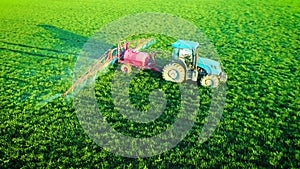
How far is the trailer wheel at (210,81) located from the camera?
35.3 feet

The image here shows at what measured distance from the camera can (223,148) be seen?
25.5 ft

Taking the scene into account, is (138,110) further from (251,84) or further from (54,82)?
(251,84)

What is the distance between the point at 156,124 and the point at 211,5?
80.0ft

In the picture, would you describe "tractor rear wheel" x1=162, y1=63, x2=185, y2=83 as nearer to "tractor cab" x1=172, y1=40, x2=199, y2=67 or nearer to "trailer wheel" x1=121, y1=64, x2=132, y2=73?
"tractor cab" x1=172, y1=40, x2=199, y2=67

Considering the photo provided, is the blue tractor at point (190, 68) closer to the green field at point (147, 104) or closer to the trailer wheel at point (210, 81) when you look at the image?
the trailer wheel at point (210, 81)

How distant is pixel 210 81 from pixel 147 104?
302cm

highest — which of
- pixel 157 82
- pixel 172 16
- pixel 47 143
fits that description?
pixel 172 16

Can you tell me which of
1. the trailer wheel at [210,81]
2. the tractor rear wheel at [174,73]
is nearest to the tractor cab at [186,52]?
the tractor rear wheel at [174,73]

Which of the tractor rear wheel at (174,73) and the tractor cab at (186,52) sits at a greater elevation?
the tractor cab at (186,52)

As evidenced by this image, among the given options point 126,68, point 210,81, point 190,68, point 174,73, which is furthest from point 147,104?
point 210,81

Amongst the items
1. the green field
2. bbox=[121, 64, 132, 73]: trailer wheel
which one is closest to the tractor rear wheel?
the green field

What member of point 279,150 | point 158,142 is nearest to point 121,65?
point 158,142

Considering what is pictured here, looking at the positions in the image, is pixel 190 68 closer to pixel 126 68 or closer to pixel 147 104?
pixel 147 104

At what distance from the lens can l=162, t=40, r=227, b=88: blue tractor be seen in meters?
10.8
